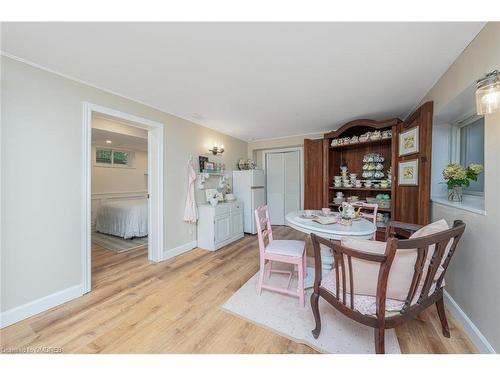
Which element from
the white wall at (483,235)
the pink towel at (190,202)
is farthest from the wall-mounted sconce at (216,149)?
the white wall at (483,235)

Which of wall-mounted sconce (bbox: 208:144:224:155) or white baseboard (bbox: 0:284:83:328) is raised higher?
wall-mounted sconce (bbox: 208:144:224:155)

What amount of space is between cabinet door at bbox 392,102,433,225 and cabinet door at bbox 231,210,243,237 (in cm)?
260

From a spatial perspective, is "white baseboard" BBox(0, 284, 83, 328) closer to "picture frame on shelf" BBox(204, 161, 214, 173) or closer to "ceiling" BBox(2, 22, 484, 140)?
"ceiling" BBox(2, 22, 484, 140)

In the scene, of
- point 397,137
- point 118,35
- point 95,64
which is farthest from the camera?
point 397,137

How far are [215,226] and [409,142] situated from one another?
9.91 ft

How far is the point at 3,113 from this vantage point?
1.53 metres

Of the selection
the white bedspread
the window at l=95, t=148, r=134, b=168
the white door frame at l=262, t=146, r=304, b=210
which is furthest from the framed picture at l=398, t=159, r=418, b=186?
the window at l=95, t=148, r=134, b=168

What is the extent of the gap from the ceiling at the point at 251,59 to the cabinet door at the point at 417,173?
35 centimetres

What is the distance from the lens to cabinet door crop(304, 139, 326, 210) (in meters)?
3.68

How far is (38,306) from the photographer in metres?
1.70

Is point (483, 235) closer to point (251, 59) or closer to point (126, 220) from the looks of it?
Answer: point (251, 59)
